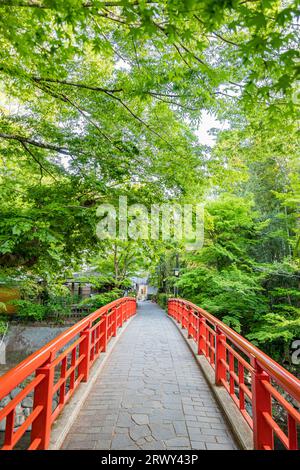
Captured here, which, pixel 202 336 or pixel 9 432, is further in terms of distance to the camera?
pixel 202 336

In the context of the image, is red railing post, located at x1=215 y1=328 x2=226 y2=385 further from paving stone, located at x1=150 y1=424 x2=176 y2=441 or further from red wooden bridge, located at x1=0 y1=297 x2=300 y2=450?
paving stone, located at x1=150 y1=424 x2=176 y2=441

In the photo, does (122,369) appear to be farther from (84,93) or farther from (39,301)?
(39,301)

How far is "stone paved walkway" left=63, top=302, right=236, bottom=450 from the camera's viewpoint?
2.73 m

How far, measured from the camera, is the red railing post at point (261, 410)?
2.43 meters

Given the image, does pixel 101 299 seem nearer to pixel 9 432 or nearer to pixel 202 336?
pixel 202 336

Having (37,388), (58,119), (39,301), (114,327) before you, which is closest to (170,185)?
(58,119)

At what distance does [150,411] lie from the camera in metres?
3.38

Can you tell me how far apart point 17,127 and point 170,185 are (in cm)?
355

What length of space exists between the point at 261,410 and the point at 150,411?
5.02 feet

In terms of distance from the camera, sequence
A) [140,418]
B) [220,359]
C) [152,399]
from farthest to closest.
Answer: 1. [220,359]
2. [152,399]
3. [140,418]

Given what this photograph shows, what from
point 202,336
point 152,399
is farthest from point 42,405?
point 202,336

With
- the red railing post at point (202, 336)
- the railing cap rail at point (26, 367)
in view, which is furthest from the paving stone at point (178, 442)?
the red railing post at point (202, 336)

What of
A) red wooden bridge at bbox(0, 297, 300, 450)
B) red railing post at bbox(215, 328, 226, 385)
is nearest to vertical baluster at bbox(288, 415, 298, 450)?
red wooden bridge at bbox(0, 297, 300, 450)

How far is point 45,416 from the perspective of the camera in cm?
239
